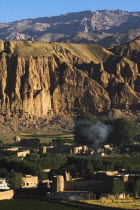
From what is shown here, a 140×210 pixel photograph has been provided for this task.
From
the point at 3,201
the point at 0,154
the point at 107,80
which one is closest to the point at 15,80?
the point at 107,80

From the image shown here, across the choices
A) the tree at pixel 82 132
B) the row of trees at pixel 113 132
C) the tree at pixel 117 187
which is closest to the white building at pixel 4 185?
the tree at pixel 117 187

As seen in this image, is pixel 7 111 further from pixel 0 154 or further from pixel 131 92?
pixel 0 154

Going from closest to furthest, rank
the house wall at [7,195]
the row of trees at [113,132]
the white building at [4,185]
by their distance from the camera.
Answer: the house wall at [7,195] → the white building at [4,185] → the row of trees at [113,132]

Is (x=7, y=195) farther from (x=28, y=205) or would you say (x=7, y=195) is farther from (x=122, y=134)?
(x=122, y=134)

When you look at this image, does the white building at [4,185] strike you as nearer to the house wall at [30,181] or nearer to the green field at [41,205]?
the house wall at [30,181]

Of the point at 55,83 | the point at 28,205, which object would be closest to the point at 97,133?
the point at 55,83

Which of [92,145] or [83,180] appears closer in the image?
[83,180]
